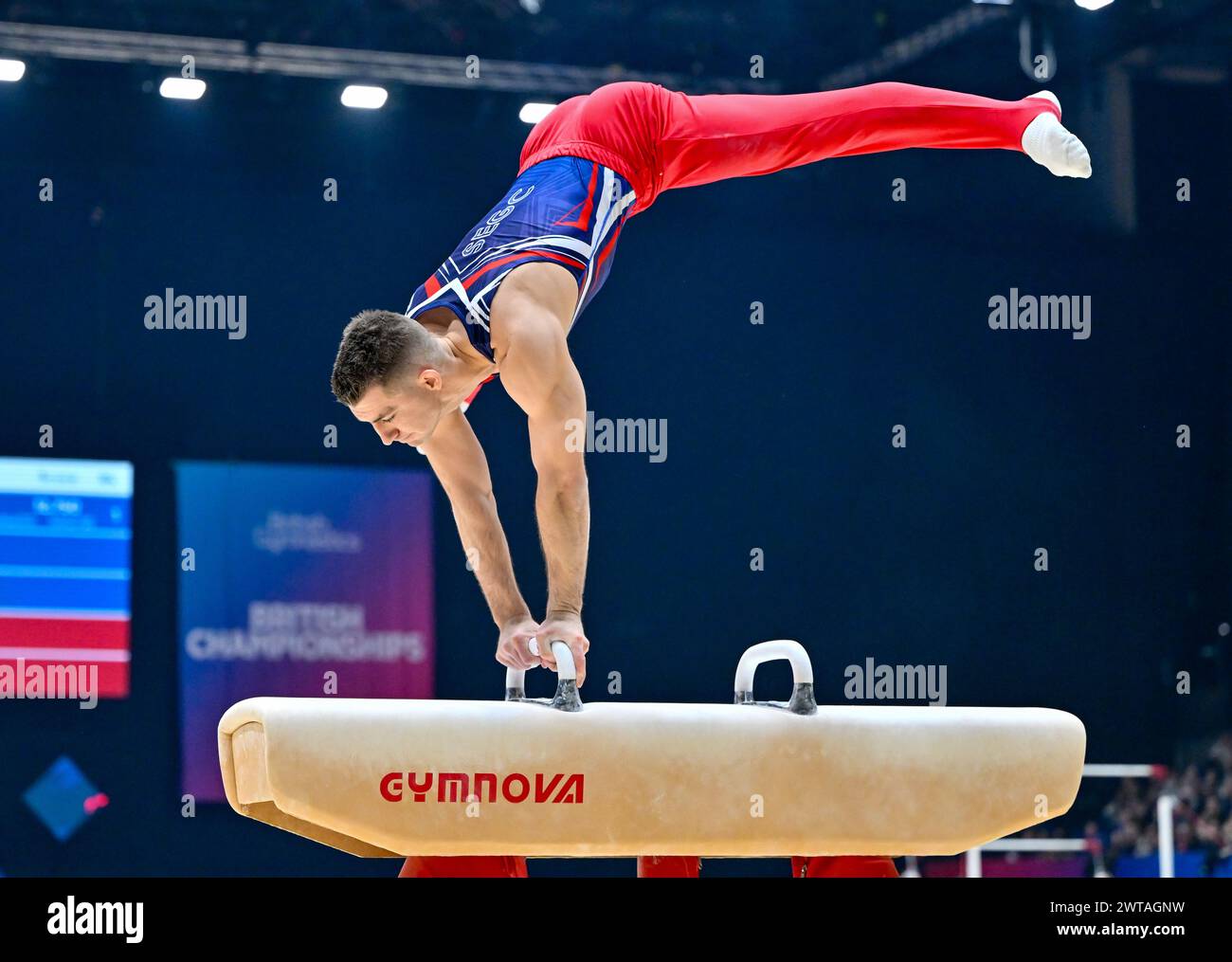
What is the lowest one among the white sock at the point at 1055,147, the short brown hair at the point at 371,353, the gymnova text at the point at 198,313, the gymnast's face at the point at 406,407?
the gymnast's face at the point at 406,407

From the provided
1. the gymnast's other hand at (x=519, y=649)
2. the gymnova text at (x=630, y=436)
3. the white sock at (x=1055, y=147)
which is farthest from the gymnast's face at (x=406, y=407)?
the gymnova text at (x=630, y=436)

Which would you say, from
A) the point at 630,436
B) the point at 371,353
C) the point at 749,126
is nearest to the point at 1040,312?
the point at 630,436

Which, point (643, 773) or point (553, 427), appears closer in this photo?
point (643, 773)

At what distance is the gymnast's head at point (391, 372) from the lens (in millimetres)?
3512

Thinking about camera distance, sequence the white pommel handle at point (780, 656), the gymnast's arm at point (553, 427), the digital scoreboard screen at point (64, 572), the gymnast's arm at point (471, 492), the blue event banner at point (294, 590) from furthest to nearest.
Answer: the blue event banner at point (294, 590), the digital scoreboard screen at point (64, 572), the gymnast's arm at point (471, 492), the gymnast's arm at point (553, 427), the white pommel handle at point (780, 656)

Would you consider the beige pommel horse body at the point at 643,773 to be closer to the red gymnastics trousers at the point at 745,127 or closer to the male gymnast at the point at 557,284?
the male gymnast at the point at 557,284

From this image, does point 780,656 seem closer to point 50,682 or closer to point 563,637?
point 563,637

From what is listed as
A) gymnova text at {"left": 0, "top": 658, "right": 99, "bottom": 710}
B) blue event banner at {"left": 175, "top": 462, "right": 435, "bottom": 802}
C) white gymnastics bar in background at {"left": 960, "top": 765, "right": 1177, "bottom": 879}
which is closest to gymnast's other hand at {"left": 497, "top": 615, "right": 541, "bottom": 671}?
blue event banner at {"left": 175, "top": 462, "right": 435, "bottom": 802}

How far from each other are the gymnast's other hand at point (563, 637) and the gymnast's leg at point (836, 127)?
1541 mm

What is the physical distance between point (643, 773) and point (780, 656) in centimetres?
48

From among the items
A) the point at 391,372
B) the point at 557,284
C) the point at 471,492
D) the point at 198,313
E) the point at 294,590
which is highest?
the point at 198,313

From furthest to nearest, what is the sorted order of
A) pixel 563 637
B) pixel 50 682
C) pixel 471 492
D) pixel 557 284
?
pixel 50 682 < pixel 471 492 < pixel 557 284 < pixel 563 637

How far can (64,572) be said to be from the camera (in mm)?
6918
